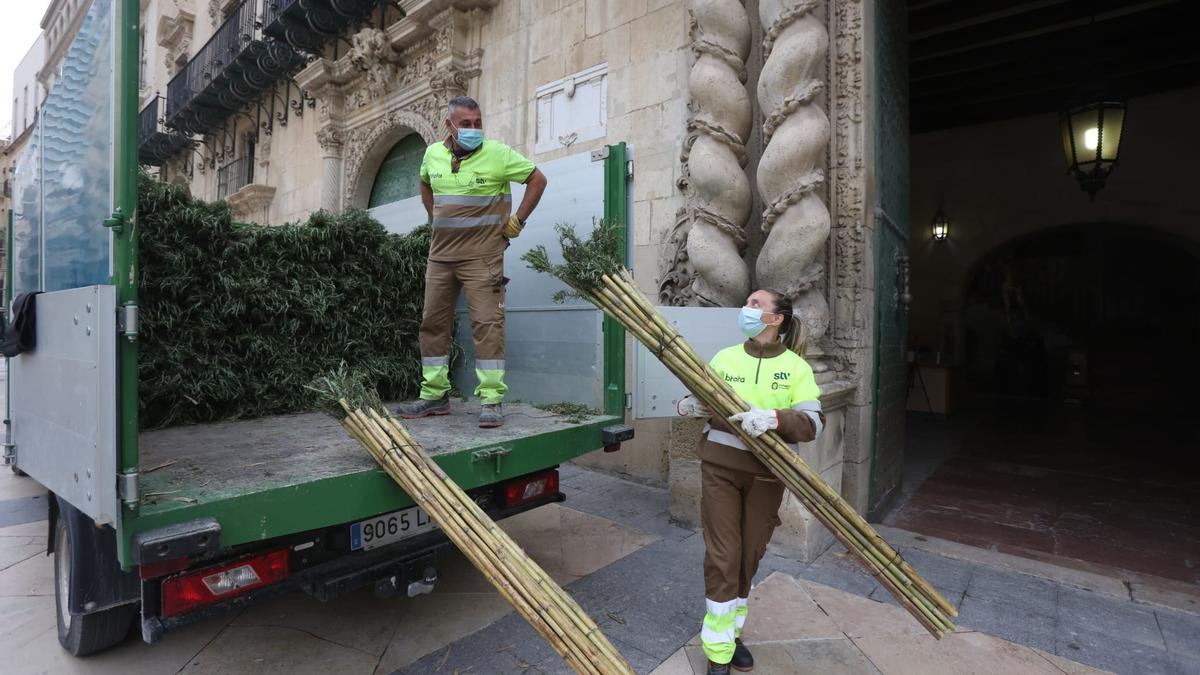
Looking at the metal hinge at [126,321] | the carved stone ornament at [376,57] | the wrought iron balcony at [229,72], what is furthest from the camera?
the wrought iron balcony at [229,72]

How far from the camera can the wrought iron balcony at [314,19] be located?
8.77m

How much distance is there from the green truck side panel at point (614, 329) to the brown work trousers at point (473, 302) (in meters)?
0.66

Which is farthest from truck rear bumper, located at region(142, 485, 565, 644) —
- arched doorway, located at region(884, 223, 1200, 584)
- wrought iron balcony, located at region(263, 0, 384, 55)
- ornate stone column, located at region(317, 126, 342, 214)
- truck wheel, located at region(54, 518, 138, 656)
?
ornate stone column, located at region(317, 126, 342, 214)

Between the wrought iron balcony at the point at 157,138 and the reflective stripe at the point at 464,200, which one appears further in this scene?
the wrought iron balcony at the point at 157,138

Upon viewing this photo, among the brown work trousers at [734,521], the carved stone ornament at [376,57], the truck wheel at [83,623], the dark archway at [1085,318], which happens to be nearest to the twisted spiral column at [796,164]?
the brown work trousers at [734,521]

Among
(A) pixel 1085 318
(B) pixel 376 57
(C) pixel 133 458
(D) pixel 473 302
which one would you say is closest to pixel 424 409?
(D) pixel 473 302

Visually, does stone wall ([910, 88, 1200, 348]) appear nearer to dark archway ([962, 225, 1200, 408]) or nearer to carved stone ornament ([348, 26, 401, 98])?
dark archway ([962, 225, 1200, 408])

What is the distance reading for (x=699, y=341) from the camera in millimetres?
3617

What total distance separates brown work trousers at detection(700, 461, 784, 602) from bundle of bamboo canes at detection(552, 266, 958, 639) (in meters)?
0.18

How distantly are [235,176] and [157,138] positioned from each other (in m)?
4.51

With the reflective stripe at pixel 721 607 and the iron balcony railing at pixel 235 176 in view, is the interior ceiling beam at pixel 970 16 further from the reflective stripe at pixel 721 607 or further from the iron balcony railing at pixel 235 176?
the iron balcony railing at pixel 235 176

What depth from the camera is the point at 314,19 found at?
9.15m

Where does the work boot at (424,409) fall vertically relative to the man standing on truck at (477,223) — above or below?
below

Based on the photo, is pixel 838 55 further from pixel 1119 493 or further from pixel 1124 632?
pixel 1119 493
